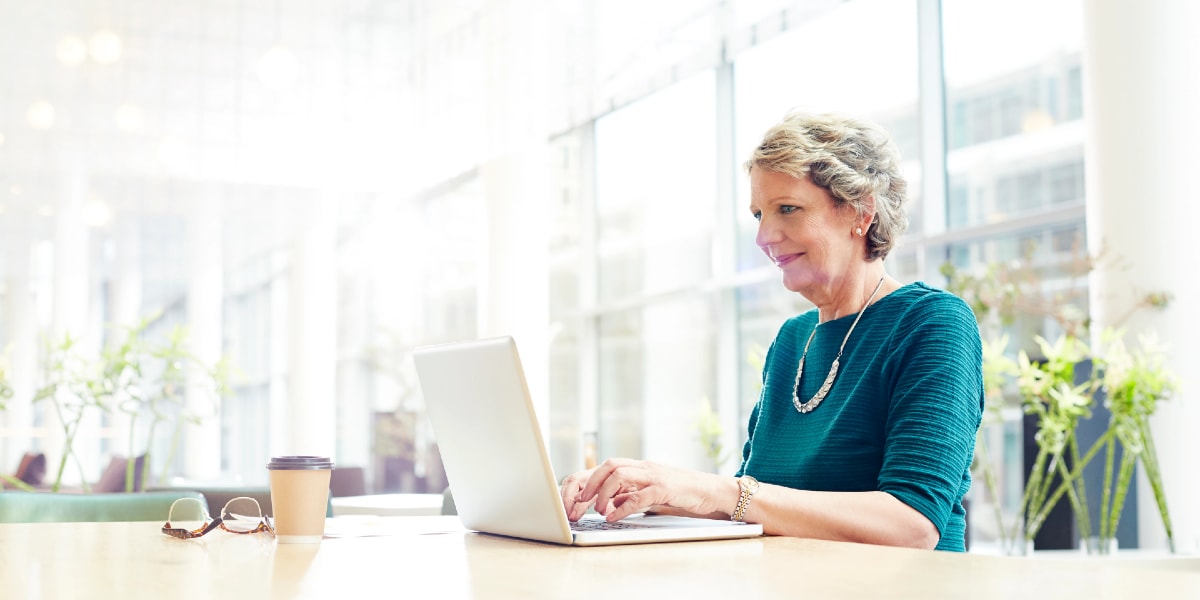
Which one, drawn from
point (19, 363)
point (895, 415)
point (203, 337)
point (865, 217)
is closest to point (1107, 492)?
point (865, 217)

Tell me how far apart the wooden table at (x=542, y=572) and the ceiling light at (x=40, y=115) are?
5.82 meters

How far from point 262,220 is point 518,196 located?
393 centimetres

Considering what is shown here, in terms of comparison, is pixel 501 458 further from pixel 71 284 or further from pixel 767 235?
pixel 71 284

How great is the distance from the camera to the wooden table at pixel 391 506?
11.1 ft

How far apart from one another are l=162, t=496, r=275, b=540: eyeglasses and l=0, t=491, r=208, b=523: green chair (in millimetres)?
608

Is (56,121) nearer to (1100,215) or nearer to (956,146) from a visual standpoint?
(956,146)

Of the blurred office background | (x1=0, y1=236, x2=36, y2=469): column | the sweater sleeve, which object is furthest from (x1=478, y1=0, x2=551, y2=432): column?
(x1=0, y1=236, x2=36, y2=469): column

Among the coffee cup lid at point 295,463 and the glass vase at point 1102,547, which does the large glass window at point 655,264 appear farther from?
the coffee cup lid at point 295,463

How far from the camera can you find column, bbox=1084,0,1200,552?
381cm

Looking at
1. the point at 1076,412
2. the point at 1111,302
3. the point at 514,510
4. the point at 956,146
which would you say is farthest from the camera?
the point at 956,146

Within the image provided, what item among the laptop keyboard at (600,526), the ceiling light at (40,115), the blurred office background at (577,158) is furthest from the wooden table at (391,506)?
the ceiling light at (40,115)

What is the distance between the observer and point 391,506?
3.43 meters

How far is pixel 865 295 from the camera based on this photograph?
6.14 ft

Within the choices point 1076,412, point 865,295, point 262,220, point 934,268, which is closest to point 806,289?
point 865,295
